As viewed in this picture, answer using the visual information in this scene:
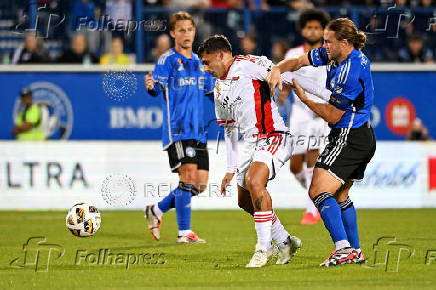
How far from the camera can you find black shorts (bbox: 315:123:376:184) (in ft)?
26.2

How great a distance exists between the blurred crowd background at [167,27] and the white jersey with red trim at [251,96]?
27.1 feet

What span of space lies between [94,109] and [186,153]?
6538 millimetres

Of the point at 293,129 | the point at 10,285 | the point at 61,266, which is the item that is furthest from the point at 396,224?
the point at 10,285

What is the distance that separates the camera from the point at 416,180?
50.8 ft

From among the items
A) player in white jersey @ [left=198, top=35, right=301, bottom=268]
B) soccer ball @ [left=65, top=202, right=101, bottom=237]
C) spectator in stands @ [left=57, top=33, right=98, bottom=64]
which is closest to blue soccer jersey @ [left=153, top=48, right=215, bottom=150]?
soccer ball @ [left=65, top=202, right=101, bottom=237]

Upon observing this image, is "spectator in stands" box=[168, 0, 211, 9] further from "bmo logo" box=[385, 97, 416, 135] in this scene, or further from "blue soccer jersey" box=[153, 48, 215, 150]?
"blue soccer jersey" box=[153, 48, 215, 150]

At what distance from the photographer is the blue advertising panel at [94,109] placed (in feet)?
55.3

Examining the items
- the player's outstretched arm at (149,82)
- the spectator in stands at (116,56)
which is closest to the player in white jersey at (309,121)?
the player's outstretched arm at (149,82)

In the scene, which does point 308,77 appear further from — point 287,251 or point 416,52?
point 416,52

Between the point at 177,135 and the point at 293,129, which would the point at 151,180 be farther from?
the point at 177,135

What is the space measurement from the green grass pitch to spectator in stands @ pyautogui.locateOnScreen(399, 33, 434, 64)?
4825 millimetres

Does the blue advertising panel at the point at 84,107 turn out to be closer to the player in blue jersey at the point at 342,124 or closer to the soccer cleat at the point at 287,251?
the soccer cleat at the point at 287,251

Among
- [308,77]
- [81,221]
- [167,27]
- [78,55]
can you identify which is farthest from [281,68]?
[78,55]

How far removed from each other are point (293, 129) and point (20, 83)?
20.7ft
